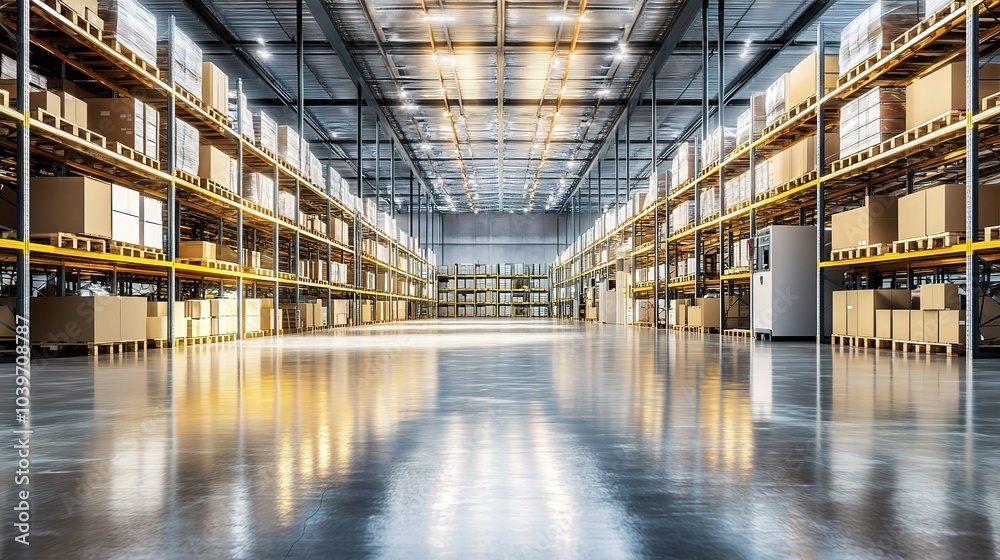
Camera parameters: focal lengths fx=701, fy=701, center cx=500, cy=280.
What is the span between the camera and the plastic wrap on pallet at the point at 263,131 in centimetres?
1245

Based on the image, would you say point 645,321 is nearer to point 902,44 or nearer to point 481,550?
point 902,44

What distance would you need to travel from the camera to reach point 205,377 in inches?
208

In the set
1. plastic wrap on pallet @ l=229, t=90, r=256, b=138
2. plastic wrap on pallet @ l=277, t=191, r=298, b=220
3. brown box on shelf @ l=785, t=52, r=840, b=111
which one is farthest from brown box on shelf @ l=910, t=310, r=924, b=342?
plastic wrap on pallet @ l=277, t=191, r=298, b=220

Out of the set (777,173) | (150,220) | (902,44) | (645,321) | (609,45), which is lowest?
(645,321)

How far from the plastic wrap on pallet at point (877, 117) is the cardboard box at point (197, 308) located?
30.0 feet

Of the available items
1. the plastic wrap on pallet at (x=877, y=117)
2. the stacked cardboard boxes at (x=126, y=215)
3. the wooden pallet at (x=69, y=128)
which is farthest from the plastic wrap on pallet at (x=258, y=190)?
the plastic wrap on pallet at (x=877, y=117)

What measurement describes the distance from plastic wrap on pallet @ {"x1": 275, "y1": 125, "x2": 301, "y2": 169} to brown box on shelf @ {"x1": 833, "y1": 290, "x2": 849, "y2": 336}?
9996 mm

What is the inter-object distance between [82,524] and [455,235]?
137 feet

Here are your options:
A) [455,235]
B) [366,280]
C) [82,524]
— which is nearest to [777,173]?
[82,524]

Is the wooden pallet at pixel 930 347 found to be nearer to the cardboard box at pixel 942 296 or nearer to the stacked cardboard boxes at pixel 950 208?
the cardboard box at pixel 942 296

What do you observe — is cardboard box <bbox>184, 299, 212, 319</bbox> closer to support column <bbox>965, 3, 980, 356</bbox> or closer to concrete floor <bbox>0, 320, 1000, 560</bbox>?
concrete floor <bbox>0, 320, 1000, 560</bbox>

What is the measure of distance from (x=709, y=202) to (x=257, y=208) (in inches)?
343

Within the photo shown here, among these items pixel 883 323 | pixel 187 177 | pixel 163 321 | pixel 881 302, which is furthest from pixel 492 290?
pixel 883 323

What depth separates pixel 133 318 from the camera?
8445 millimetres
